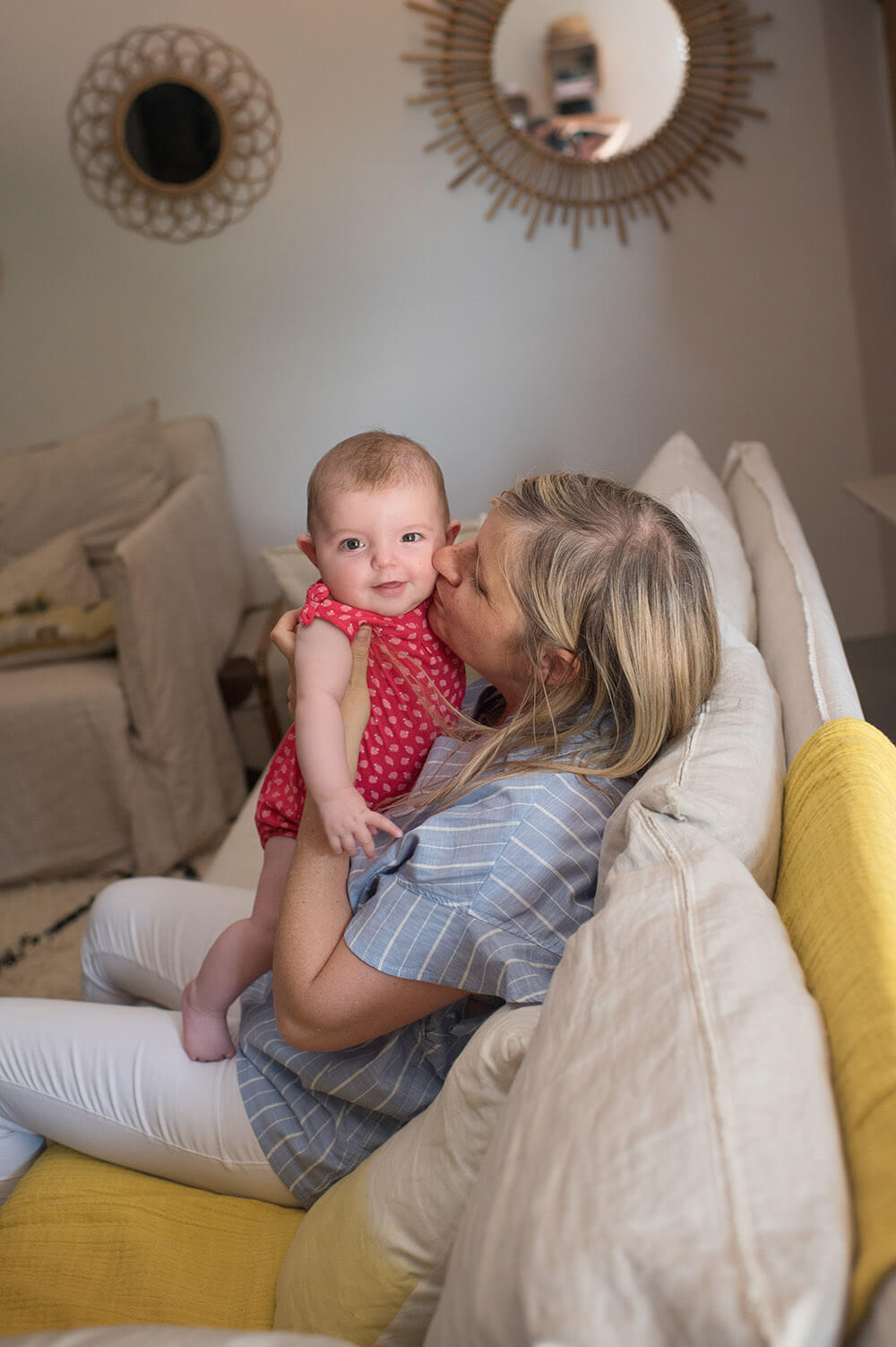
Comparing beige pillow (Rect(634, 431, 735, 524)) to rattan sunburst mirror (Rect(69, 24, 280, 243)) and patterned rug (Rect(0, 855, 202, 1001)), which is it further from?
rattan sunburst mirror (Rect(69, 24, 280, 243))

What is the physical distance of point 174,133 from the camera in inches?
121

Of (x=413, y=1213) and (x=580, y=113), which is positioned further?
(x=580, y=113)

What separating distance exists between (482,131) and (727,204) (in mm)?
732

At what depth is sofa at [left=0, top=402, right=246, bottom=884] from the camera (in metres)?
2.57

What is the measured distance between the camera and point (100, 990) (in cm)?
151

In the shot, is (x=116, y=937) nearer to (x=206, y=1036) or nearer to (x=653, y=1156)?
(x=206, y=1036)

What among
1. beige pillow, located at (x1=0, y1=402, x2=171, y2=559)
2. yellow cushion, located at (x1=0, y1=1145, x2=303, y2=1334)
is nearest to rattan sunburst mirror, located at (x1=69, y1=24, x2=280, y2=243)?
beige pillow, located at (x1=0, y1=402, x2=171, y2=559)

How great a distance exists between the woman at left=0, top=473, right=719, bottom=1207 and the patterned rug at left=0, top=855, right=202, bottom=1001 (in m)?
1.09

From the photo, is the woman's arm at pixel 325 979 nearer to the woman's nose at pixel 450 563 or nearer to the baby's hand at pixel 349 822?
the baby's hand at pixel 349 822

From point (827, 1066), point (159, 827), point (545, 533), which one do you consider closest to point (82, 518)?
point (159, 827)

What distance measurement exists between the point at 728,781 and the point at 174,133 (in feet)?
9.73

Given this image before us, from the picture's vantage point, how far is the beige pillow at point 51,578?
2.75m

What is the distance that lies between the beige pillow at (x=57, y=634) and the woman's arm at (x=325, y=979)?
72.8 inches

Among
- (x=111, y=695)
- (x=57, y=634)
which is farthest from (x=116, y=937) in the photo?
(x=57, y=634)
